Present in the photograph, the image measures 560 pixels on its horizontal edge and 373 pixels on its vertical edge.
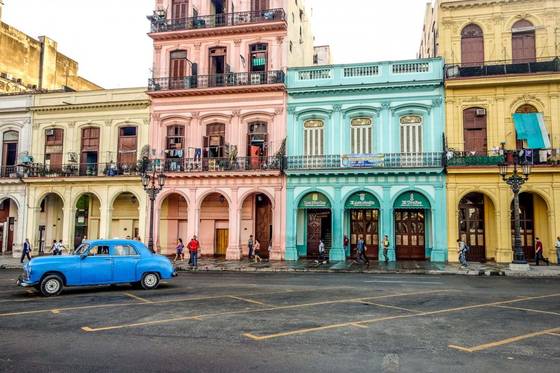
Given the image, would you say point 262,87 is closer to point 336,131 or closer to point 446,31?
point 336,131

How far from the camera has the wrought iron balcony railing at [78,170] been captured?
2861cm

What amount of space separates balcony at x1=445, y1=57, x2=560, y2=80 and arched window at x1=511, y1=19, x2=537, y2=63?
51 centimetres

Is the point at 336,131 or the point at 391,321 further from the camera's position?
the point at 336,131

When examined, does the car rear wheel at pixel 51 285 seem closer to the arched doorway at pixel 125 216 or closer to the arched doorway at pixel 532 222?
the arched doorway at pixel 125 216

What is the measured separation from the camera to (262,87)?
26.8 metres

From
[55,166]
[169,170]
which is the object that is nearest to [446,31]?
[169,170]

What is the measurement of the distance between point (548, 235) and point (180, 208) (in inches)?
828

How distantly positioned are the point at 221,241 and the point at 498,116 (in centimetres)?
1749

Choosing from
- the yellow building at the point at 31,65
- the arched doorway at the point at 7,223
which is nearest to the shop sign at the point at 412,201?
the yellow building at the point at 31,65

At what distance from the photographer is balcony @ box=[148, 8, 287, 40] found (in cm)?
2742

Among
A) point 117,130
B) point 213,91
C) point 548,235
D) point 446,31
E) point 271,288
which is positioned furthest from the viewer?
point 117,130

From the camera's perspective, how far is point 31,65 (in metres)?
36.8

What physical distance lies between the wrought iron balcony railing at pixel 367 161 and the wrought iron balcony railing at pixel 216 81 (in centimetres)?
495

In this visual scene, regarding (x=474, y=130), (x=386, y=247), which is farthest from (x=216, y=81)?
(x=474, y=130)
